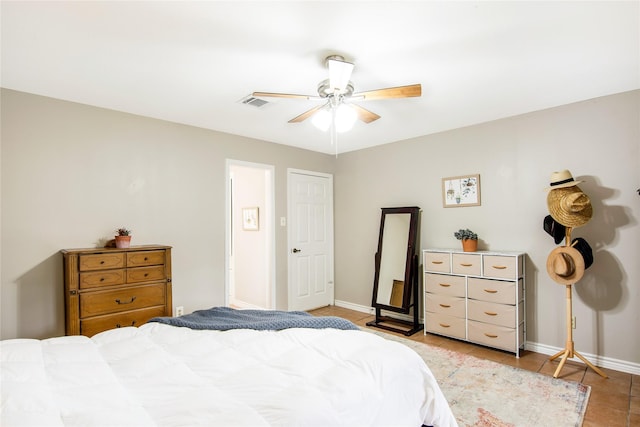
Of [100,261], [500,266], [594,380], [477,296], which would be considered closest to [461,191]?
[500,266]

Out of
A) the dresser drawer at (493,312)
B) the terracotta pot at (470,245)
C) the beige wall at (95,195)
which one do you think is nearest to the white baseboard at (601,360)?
the dresser drawer at (493,312)

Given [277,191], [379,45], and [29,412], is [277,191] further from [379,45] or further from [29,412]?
[29,412]

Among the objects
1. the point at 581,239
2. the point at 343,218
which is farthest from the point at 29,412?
the point at 343,218

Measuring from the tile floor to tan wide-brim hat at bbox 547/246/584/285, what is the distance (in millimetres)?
817

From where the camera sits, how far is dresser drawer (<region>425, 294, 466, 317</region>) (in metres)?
3.67

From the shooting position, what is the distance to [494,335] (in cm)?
341

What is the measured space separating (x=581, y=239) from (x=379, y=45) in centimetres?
252

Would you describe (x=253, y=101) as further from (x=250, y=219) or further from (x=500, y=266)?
(x=500, y=266)

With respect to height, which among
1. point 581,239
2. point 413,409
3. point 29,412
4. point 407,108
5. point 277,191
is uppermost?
point 407,108

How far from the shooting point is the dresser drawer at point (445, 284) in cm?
367

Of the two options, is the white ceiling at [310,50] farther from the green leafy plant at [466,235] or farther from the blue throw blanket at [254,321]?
the blue throw blanket at [254,321]

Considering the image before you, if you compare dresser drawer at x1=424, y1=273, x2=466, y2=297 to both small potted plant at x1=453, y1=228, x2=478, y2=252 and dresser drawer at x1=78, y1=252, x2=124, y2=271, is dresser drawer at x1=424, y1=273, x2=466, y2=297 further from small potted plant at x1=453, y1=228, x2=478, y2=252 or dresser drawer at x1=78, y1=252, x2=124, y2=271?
dresser drawer at x1=78, y1=252, x2=124, y2=271

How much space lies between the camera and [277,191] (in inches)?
183

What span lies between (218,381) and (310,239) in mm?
3722
